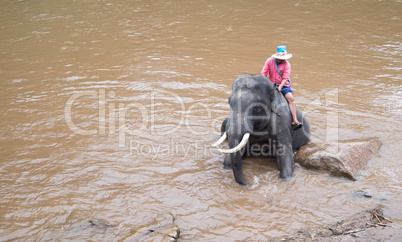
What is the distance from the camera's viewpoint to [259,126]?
561 cm

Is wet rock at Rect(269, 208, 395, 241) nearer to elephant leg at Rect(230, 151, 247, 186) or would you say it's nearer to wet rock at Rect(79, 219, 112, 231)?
elephant leg at Rect(230, 151, 247, 186)

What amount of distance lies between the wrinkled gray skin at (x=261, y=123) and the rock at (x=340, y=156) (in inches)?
→ 12.0

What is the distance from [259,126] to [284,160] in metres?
0.74

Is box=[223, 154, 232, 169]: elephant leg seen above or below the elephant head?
below

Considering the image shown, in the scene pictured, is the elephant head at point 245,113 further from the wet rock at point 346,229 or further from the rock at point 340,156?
the wet rock at point 346,229

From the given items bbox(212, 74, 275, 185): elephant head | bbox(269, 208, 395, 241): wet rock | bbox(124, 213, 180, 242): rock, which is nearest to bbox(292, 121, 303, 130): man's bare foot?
bbox(212, 74, 275, 185): elephant head

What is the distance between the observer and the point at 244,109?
525cm

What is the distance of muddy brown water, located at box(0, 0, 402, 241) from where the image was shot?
5055 mm

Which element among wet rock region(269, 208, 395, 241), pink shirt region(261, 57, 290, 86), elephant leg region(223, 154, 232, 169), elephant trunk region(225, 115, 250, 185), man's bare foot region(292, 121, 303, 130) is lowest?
wet rock region(269, 208, 395, 241)

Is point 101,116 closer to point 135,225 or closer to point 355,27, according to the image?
point 135,225

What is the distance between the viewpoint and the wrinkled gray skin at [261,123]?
205 inches

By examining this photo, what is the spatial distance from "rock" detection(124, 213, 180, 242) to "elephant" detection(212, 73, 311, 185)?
117 cm

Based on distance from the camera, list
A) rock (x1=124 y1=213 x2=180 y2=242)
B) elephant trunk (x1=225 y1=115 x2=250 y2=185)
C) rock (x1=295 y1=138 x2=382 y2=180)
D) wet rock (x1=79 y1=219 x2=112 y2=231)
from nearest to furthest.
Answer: rock (x1=124 y1=213 x2=180 y2=242) < wet rock (x1=79 y1=219 x2=112 y2=231) < elephant trunk (x1=225 y1=115 x2=250 y2=185) < rock (x1=295 y1=138 x2=382 y2=180)

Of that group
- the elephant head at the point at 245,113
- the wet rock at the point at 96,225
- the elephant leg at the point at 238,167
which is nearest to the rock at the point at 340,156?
the elephant head at the point at 245,113
